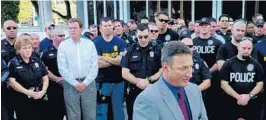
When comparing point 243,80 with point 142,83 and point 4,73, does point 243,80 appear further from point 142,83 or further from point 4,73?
point 4,73

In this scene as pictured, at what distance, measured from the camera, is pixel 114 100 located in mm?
5520

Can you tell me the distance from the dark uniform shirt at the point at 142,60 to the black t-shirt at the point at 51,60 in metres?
1.08

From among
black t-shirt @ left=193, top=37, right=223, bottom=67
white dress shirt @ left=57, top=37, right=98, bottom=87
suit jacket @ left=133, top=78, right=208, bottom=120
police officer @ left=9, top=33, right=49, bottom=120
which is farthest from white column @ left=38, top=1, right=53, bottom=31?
suit jacket @ left=133, top=78, right=208, bottom=120

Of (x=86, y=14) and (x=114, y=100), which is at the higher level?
(x=86, y=14)

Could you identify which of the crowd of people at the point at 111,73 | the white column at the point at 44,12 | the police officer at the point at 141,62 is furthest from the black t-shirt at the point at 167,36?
the white column at the point at 44,12

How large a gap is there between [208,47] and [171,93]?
324 centimetres

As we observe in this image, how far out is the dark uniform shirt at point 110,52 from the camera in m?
5.47

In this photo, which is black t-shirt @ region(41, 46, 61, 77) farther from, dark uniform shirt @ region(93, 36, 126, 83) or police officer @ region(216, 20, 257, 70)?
police officer @ region(216, 20, 257, 70)

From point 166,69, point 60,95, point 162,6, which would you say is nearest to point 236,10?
point 162,6

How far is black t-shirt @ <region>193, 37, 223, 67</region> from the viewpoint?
547 centimetres

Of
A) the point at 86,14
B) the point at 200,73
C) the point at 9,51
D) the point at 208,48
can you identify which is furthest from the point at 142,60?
the point at 86,14

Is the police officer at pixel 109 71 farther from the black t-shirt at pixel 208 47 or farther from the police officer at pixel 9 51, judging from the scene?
the police officer at pixel 9 51

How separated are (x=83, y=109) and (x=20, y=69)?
1083 millimetres

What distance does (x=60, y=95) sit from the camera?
5512mm
